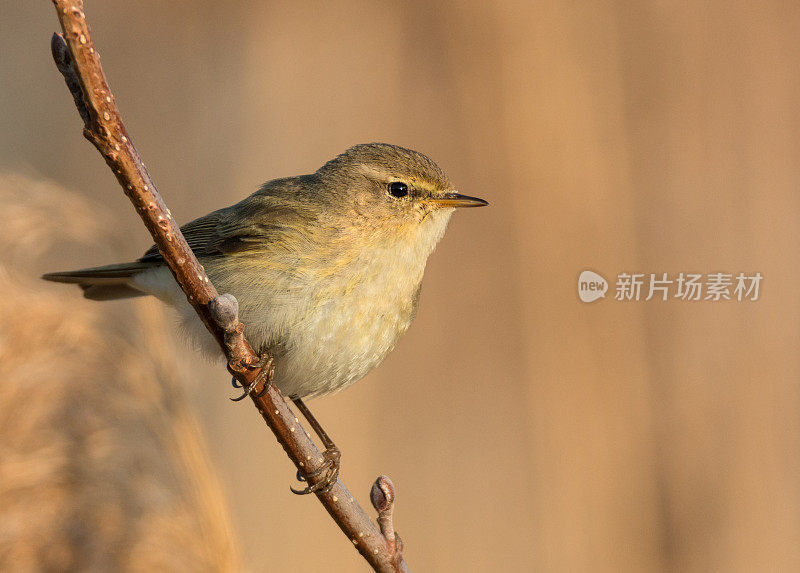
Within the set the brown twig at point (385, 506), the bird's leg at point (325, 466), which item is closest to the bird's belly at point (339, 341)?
the bird's leg at point (325, 466)

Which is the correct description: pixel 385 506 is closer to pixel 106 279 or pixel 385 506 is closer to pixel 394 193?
pixel 394 193

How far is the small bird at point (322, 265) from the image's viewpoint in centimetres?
202

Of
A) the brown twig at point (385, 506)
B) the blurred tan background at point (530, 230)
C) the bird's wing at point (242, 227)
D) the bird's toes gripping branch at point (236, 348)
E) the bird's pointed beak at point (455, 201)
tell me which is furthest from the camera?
the blurred tan background at point (530, 230)

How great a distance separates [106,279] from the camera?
247cm

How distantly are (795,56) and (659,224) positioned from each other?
0.93 metres

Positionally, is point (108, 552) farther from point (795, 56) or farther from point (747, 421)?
point (795, 56)

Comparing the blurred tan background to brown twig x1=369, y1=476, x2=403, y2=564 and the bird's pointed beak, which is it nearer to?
the bird's pointed beak

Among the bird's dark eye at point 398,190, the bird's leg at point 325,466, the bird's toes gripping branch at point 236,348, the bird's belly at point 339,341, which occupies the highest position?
the bird's dark eye at point 398,190

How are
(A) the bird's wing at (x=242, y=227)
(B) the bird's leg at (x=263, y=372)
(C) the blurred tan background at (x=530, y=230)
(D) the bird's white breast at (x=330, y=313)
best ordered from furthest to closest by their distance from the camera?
1. (C) the blurred tan background at (x=530, y=230)
2. (A) the bird's wing at (x=242, y=227)
3. (D) the bird's white breast at (x=330, y=313)
4. (B) the bird's leg at (x=263, y=372)

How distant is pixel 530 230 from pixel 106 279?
1826mm

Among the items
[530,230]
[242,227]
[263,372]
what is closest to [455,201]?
[242,227]

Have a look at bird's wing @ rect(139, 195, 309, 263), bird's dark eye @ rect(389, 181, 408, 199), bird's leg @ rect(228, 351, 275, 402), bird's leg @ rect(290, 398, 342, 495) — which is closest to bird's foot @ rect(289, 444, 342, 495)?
bird's leg @ rect(290, 398, 342, 495)

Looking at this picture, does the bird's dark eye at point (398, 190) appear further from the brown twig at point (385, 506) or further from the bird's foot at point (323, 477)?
the brown twig at point (385, 506)

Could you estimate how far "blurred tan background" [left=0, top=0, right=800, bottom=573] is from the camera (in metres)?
3.40
